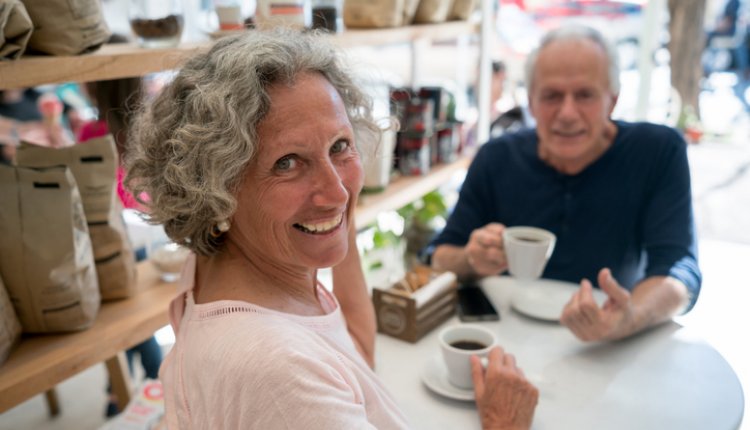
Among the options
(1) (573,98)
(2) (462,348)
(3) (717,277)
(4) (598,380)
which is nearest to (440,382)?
(2) (462,348)

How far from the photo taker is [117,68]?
117 centimetres

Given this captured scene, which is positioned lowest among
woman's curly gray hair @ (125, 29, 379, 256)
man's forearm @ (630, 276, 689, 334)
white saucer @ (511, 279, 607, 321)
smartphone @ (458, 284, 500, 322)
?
smartphone @ (458, 284, 500, 322)

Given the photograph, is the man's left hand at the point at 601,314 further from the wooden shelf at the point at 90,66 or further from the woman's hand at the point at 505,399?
the wooden shelf at the point at 90,66

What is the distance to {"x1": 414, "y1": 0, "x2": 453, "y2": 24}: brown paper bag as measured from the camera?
2.14 m

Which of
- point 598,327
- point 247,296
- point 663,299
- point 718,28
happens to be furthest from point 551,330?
point 718,28

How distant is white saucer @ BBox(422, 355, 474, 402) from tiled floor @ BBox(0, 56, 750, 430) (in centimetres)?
68

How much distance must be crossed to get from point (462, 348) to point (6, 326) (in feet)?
2.79

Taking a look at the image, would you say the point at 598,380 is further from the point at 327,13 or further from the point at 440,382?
the point at 327,13

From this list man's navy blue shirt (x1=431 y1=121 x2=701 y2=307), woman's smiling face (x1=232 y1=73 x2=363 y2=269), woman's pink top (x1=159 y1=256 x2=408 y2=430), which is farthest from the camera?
man's navy blue shirt (x1=431 y1=121 x2=701 y2=307)

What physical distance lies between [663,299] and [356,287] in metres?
0.75

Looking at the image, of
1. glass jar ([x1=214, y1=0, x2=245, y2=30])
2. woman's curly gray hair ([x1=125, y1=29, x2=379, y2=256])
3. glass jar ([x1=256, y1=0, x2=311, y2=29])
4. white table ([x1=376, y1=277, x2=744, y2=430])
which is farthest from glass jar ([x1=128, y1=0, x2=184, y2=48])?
white table ([x1=376, y1=277, x2=744, y2=430])

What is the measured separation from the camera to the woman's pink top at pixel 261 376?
740 mm

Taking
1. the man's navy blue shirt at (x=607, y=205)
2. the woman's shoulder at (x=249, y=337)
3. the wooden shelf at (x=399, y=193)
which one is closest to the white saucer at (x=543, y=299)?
the man's navy blue shirt at (x=607, y=205)

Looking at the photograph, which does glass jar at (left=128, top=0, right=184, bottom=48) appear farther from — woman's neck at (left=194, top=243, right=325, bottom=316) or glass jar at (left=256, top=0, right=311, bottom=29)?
woman's neck at (left=194, top=243, right=325, bottom=316)
